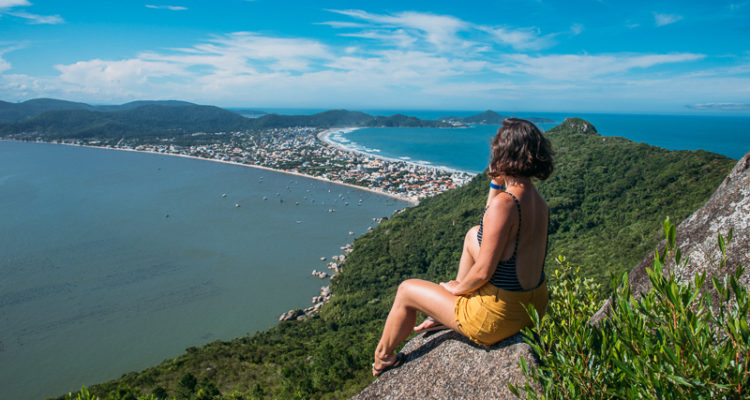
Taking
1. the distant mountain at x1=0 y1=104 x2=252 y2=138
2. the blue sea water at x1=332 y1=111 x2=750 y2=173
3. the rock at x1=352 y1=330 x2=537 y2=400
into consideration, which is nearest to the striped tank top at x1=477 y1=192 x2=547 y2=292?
the rock at x1=352 y1=330 x2=537 y2=400

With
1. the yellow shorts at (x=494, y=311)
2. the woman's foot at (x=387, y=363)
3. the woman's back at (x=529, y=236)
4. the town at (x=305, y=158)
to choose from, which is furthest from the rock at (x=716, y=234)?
the town at (x=305, y=158)

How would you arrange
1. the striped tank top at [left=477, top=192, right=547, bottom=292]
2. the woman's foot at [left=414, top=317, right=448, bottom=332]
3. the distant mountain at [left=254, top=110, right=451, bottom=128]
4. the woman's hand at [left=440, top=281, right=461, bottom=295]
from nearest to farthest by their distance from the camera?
the striped tank top at [left=477, top=192, right=547, bottom=292] < the woman's hand at [left=440, top=281, right=461, bottom=295] < the woman's foot at [left=414, top=317, right=448, bottom=332] < the distant mountain at [left=254, top=110, right=451, bottom=128]

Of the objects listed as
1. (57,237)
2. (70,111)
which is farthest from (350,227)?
(70,111)

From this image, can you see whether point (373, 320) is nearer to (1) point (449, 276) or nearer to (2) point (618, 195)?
(1) point (449, 276)

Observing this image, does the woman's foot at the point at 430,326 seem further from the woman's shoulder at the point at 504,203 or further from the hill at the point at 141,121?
the hill at the point at 141,121

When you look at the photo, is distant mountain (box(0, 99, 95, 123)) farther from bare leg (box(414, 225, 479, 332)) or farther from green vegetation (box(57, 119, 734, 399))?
bare leg (box(414, 225, 479, 332))

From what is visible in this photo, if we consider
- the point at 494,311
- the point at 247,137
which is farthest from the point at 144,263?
the point at 247,137
